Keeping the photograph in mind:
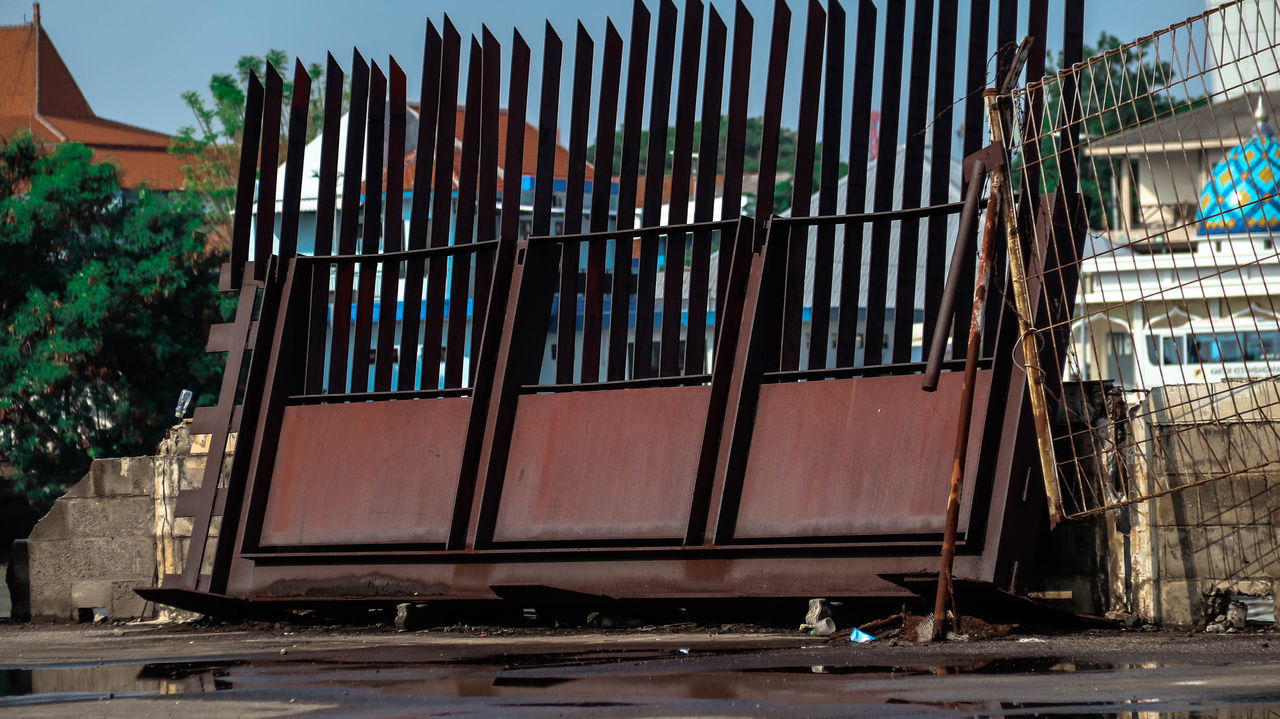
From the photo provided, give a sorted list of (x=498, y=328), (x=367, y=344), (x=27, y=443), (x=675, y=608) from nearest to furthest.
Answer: (x=675, y=608) < (x=498, y=328) < (x=367, y=344) < (x=27, y=443)

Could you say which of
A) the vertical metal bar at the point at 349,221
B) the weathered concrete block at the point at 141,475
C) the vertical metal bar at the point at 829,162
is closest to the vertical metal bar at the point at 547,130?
the vertical metal bar at the point at 349,221

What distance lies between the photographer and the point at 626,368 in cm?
876

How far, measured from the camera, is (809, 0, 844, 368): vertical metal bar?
8.46 metres

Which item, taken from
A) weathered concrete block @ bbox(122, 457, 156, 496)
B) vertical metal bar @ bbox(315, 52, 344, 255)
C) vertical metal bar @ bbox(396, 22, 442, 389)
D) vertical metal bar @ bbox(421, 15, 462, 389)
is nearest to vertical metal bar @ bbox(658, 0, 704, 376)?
vertical metal bar @ bbox(421, 15, 462, 389)

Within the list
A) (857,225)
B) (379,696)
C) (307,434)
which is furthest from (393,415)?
(379,696)

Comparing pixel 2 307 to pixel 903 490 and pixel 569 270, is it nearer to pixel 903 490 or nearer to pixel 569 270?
pixel 569 270

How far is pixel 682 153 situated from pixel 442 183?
5.19ft

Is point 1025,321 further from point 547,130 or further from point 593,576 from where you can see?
point 547,130

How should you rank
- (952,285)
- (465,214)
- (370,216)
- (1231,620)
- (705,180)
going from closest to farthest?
(952,285)
(1231,620)
(705,180)
(465,214)
(370,216)

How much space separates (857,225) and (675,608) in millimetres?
2278

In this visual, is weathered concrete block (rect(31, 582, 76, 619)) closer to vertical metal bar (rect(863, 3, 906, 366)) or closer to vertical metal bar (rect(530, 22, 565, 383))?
vertical metal bar (rect(530, 22, 565, 383))

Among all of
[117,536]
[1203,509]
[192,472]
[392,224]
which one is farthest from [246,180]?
[1203,509]

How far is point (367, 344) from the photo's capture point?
953 centimetres

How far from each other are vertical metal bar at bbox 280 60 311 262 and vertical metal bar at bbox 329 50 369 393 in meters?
0.30
